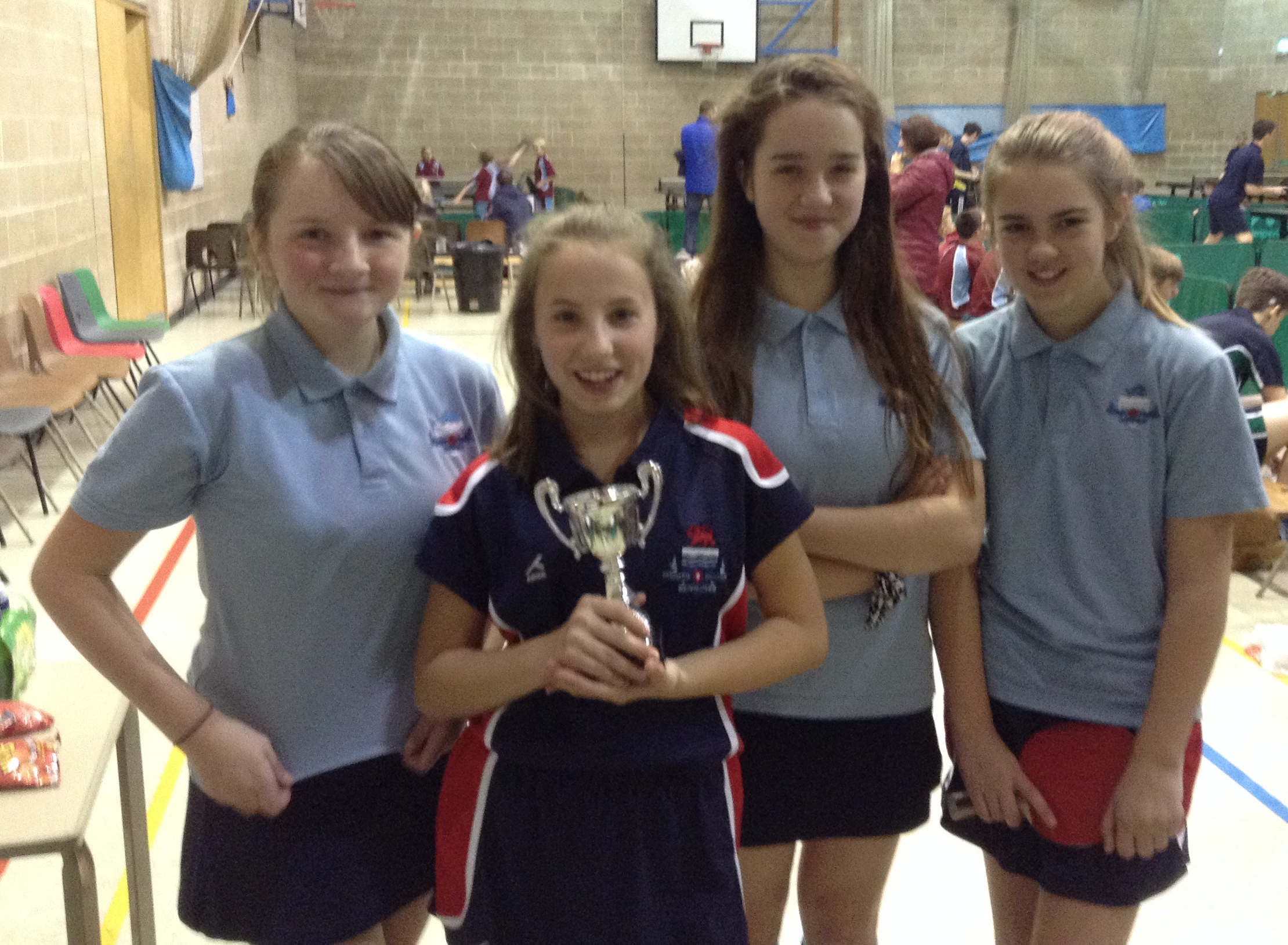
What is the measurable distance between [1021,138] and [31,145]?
287 inches

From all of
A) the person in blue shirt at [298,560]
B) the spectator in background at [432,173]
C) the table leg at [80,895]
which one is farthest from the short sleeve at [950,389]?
the spectator in background at [432,173]

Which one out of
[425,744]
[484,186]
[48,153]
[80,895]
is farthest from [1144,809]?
[484,186]

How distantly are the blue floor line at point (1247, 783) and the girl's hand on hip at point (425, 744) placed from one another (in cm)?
264

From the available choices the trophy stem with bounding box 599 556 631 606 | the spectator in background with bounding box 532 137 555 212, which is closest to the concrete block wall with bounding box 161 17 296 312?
the spectator in background with bounding box 532 137 555 212

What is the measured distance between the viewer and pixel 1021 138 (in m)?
1.57

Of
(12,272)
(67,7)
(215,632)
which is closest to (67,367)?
(12,272)

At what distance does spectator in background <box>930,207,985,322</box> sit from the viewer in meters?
7.27

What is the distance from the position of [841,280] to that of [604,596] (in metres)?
0.61

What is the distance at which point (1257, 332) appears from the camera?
446cm

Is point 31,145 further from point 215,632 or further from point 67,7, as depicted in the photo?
point 215,632

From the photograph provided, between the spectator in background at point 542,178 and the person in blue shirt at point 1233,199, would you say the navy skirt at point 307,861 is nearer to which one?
the person in blue shirt at point 1233,199

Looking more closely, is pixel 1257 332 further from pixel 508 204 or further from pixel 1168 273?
pixel 508 204

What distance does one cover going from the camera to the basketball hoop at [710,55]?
16.7 m

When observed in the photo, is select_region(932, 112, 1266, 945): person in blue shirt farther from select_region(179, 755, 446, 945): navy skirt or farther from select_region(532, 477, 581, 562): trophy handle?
select_region(179, 755, 446, 945): navy skirt
